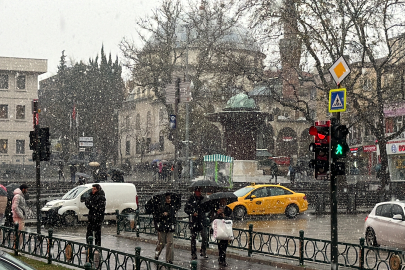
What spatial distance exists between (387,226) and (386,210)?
600 millimetres

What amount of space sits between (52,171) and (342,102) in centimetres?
5095

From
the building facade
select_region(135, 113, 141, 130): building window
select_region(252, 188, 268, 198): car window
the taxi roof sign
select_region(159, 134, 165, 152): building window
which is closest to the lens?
the taxi roof sign

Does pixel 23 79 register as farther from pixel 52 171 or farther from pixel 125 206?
pixel 125 206

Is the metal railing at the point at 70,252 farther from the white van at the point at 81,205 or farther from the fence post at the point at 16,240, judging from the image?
the white van at the point at 81,205

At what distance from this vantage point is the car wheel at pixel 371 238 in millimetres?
17078

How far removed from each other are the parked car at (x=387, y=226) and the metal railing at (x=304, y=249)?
23.2 inches

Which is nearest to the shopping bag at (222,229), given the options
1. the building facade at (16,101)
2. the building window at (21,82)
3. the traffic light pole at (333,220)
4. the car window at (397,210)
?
the traffic light pole at (333,220)

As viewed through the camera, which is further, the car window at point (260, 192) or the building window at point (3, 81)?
the building window at point (3, 81)

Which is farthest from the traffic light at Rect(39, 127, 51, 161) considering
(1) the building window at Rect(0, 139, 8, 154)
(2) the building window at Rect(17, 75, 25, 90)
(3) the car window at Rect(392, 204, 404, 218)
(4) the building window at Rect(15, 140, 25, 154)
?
(2) the building window at Rect(17, 75, 25, 90)

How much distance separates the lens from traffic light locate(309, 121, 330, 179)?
11.6m

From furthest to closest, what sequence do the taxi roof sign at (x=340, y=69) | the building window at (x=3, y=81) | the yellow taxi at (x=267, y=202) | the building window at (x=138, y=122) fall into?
the building window at (x=138, y=122) < the building window at (x=3, y=81) < the yellow taxi at (x=267, y=202) < the taxi roof sign at (x=340, y=69)

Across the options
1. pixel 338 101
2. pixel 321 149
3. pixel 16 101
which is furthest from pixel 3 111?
pixel 321 149

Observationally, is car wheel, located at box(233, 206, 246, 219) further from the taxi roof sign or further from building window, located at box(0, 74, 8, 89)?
building window, located at box(0, 74, 8, 89)

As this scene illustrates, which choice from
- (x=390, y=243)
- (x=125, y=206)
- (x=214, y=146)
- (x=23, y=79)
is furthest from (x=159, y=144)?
(x=390, y=243)
